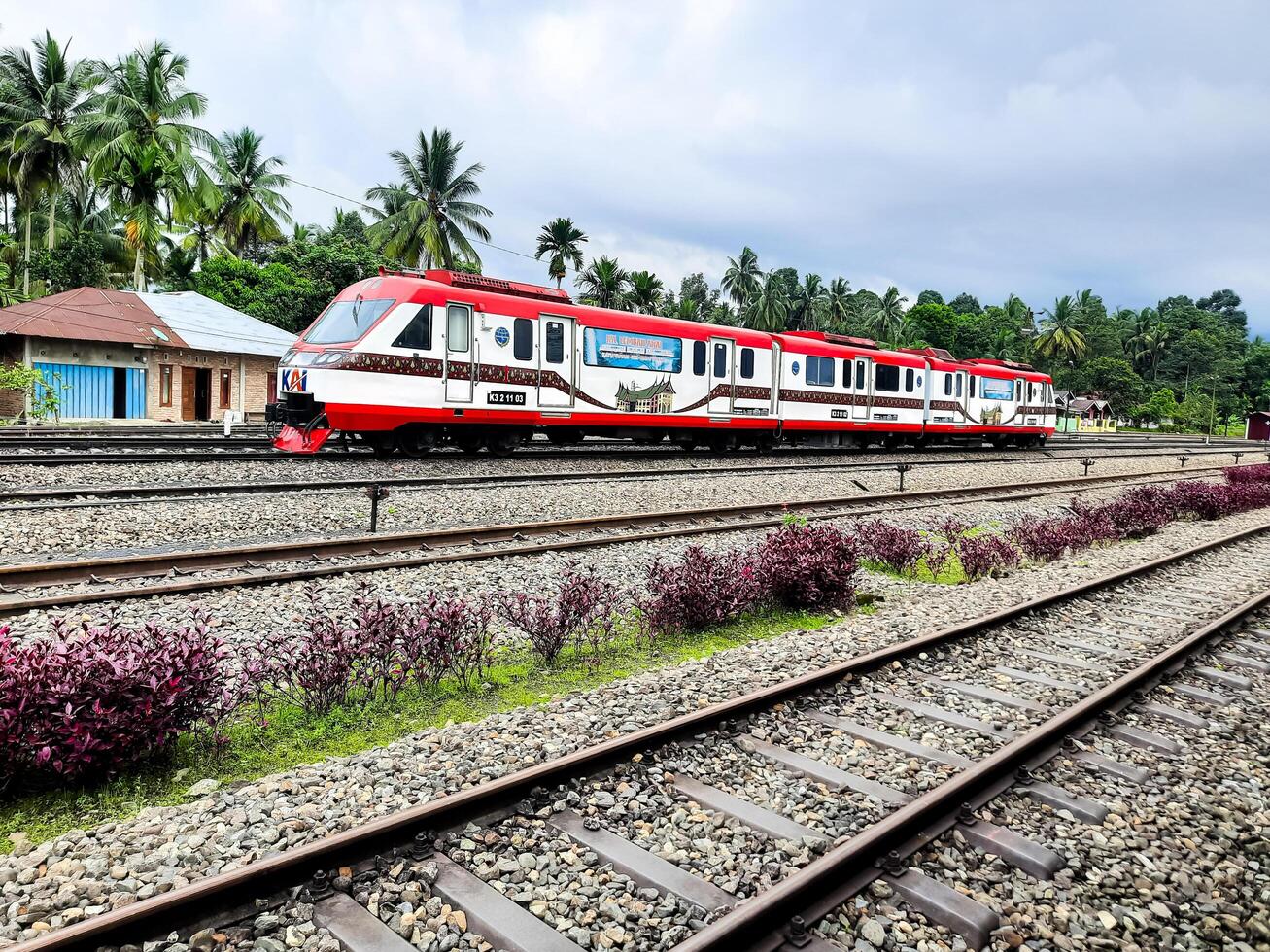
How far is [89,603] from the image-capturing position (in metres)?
6.23

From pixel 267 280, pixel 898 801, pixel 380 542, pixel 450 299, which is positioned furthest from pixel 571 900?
pixel 267 280

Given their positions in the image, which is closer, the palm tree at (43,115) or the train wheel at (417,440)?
the train wheel at (417,440)

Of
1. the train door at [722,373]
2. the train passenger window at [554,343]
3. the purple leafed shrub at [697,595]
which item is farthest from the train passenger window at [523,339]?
the purple leafed shrub at [697,595]

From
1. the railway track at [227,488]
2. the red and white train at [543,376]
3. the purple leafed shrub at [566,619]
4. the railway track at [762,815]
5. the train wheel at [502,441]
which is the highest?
the red and white train at [543,376]

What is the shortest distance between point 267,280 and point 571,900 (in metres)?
41.5

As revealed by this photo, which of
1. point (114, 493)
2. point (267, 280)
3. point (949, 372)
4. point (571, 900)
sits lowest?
point (571, 900)

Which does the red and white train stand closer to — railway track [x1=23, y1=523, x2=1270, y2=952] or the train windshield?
the train windshield

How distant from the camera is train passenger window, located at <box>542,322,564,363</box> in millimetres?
16516

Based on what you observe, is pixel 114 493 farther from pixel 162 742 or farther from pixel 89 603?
pixel 162 742

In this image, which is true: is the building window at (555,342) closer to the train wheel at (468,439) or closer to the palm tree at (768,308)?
the train wheel at (468,439)

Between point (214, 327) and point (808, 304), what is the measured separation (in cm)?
5972

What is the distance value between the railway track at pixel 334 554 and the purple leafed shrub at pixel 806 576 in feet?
7.68

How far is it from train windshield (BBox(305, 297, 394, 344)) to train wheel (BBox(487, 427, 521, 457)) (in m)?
3.60

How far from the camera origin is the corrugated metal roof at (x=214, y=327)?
99.7 ft
